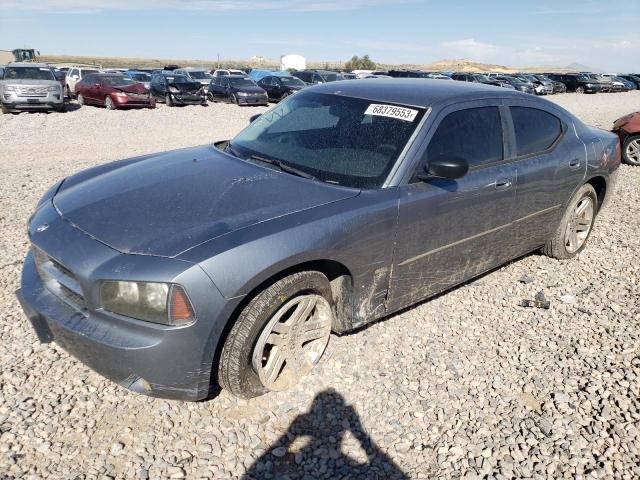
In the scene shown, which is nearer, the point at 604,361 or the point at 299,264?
the point at 299,264

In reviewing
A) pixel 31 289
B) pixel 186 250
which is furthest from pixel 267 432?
pixel 31 289

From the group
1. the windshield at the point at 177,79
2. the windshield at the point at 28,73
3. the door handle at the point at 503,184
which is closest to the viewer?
the door handle at the point at 503,184

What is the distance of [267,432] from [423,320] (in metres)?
1.62

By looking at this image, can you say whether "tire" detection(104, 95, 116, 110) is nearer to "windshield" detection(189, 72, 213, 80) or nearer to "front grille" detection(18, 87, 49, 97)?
"front grille" detection(18, 87, 49, 97)

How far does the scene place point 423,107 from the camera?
130 inches

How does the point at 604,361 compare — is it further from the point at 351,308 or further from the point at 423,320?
the point at 351,308

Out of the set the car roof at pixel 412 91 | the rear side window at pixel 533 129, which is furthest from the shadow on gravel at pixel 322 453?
the rear side window at pixel 533 129

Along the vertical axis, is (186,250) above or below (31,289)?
above

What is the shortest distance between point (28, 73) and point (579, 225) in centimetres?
1715

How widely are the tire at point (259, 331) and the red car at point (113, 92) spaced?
17204mm

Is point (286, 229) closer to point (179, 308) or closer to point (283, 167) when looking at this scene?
point (179, 308)

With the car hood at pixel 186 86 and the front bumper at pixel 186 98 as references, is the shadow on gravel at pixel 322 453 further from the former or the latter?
the car hood at pixel 186 86

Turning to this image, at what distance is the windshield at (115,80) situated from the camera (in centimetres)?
1795

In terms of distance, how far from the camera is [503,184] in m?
3.64
